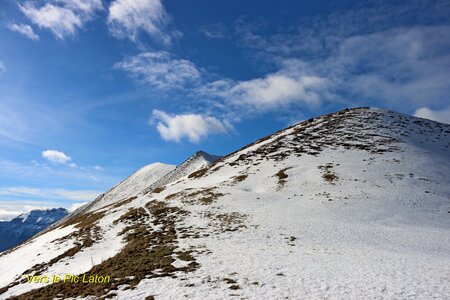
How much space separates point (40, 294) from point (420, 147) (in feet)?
211

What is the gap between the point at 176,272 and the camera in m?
20.5

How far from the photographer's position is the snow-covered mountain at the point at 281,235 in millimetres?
18047

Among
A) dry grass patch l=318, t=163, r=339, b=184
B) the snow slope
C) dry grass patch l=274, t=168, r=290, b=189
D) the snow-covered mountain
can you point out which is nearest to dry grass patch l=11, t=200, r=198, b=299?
the snow-covered mountain

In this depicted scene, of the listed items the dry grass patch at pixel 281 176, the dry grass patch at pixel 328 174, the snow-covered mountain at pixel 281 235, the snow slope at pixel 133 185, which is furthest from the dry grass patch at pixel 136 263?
the snow slope at pixel 133 185

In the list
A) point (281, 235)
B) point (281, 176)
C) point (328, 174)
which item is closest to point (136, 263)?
point (281, 235)

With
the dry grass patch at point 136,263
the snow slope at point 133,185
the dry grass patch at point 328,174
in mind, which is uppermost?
the snow slope at point 133,185

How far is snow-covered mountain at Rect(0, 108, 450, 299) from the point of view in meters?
18.0

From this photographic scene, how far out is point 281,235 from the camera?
95.8 ft

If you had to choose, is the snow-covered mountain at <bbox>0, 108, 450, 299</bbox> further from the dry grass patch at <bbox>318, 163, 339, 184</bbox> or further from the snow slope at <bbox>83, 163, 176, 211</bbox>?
the snow slope at <bbox>83, 163, 176, 211</bbox>

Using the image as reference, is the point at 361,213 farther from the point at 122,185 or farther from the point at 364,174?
the point at 122,185

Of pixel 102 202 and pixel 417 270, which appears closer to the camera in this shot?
pixel 417 270

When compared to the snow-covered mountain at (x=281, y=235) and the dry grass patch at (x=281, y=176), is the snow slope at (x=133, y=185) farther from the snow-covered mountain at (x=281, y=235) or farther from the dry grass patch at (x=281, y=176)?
the dry grass patch at (x=281, y=176)

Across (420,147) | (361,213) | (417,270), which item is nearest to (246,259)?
(417,270)

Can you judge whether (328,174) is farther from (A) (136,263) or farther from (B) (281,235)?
(A) (136,263)
